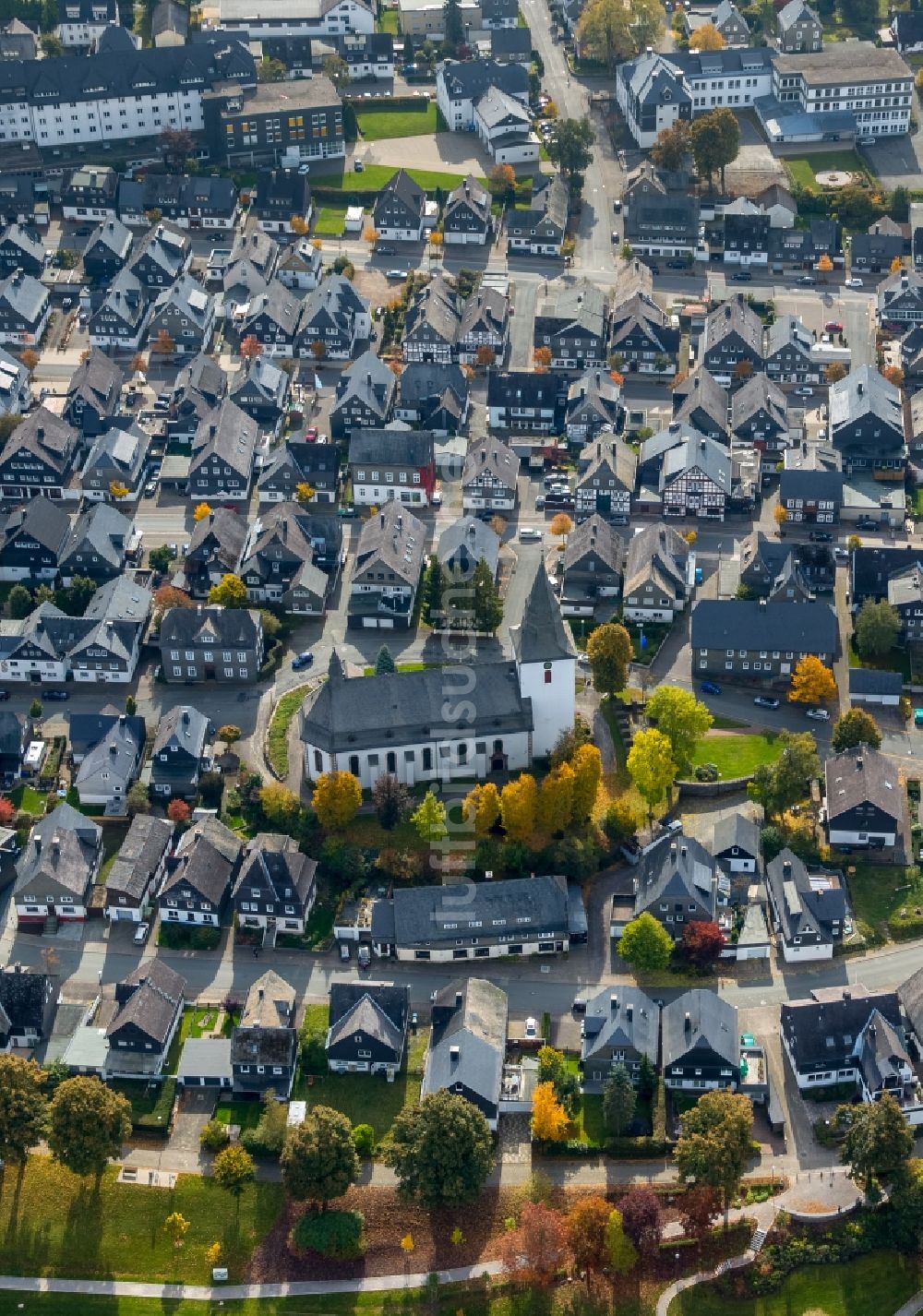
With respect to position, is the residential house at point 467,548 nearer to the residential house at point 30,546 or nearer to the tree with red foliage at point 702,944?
the residential house at point 30,546

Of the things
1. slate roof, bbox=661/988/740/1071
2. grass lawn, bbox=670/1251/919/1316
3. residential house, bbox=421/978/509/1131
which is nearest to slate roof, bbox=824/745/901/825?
slate roof, bbox=661/988/740/1071

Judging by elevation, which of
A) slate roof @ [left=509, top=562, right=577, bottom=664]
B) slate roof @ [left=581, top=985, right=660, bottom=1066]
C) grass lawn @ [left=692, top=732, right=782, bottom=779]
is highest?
slate roof @ [left=509, top=562, right=577, bottom=664]

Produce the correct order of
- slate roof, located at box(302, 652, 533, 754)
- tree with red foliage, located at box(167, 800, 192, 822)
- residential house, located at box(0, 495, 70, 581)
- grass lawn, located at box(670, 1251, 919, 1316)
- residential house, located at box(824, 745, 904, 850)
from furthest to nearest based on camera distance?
residential house, located at box(0, 495, 70, 581), slate roof, located at box(302, 652, 533, 754), tree with red foliage, located at box(167, 800, 192, 822), residential house, located at box(824, 745, 904, 850), grass lawn, located at box(670, 1251, 919, 1316)

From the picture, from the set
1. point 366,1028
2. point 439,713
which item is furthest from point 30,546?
point 366,1028

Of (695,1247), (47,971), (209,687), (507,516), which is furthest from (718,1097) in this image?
(507,516)

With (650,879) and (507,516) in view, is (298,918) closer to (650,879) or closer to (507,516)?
(650,879)

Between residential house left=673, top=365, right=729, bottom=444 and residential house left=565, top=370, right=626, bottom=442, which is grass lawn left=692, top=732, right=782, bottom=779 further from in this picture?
residential house left=565, top=370, right=626, bottom=442
